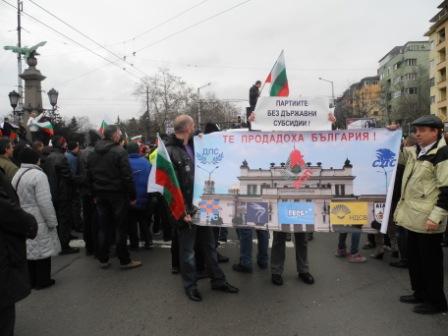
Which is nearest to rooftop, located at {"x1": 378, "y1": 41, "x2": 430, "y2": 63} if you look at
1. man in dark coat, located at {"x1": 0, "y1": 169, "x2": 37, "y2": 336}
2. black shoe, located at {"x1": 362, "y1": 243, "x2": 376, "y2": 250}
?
black shoe, located at {"x1": 362, "y1": 243, "x2": 376, "y2": 250}

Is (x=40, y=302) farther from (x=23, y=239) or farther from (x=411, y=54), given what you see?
(x=411, y=54)

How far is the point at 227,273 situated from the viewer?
19.2ft

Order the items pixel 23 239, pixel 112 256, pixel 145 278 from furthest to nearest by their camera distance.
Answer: pixel 112 256 → pixel 145 278 → pixel 23 239

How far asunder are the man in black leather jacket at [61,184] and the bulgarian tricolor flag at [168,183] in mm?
2909

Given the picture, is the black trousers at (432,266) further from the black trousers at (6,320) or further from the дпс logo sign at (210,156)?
the black trousers at (6,320)

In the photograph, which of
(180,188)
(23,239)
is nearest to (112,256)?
(180,188)

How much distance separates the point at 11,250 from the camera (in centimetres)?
311

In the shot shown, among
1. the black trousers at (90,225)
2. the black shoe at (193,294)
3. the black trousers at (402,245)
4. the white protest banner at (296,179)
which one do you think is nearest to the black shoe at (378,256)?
the black trousers at (402,245)

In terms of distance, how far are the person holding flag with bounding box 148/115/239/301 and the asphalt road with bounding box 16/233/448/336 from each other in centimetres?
25

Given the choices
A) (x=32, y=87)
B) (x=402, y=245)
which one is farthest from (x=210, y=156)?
(x=32, y=87)

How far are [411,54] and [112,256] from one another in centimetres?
9986

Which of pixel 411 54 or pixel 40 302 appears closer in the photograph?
pixel 40 302

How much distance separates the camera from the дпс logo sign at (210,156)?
16.3 feet

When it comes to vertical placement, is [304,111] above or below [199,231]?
above
